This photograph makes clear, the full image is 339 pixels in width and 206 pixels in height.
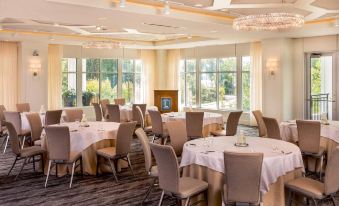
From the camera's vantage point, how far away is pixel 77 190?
5.66 m

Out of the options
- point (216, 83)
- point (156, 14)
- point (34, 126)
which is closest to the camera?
point (156, 14)

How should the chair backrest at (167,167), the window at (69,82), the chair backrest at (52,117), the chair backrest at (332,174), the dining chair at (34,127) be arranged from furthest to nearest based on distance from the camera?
the window at (69,82) < the chair backrest at (52,117) < the dining chair at (34,127) < the chair backrest at (167,167) < the chair backrest at (332,174)

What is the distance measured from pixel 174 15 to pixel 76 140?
11.3 feet

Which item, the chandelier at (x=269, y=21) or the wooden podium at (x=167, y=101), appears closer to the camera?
the chandelier at (x=269, y=21)

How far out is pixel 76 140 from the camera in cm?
628

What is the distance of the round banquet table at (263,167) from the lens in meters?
4.14

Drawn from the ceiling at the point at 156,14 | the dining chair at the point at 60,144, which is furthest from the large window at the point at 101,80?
the dining chair at the point at 60,144

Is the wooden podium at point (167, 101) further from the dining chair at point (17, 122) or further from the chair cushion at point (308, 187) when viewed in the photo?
the chair cushion at point (308, 187)

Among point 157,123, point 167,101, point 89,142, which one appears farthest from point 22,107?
point 89,142

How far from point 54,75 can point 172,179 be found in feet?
35.2

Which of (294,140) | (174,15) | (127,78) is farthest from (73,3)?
(127,78)

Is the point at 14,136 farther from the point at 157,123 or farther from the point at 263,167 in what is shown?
the point at 263,167

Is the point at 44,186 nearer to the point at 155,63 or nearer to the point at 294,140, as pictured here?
the point at 294,140

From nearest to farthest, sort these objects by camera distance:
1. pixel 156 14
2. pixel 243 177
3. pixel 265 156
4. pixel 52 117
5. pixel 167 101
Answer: pixel 243 177, pixel 265 156, pixel 156 14, pixel 52 117, pixel 167 101
